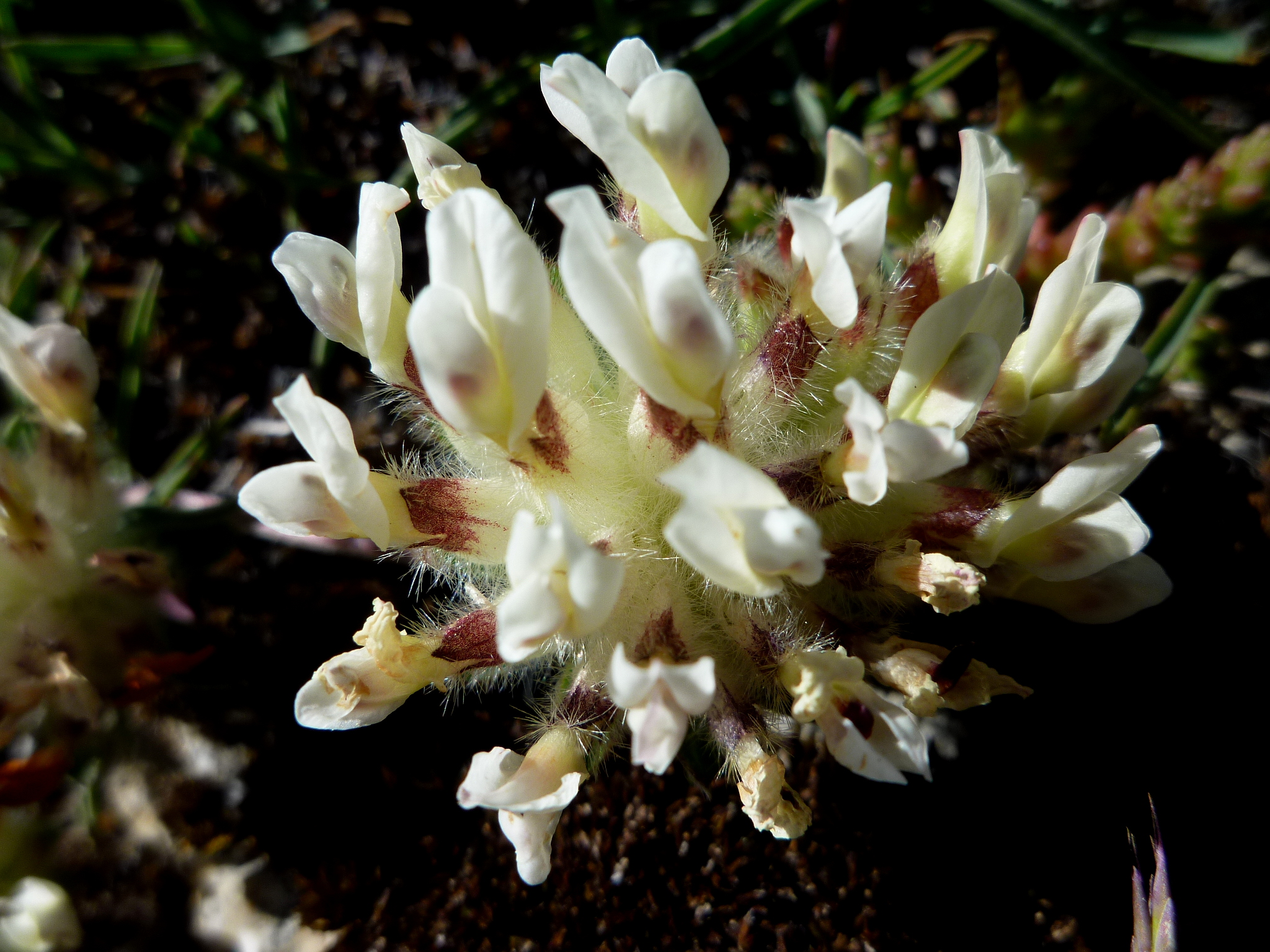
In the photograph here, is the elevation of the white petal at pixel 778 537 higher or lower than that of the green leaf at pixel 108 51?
lower

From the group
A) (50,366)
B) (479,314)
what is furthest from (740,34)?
(50,366)

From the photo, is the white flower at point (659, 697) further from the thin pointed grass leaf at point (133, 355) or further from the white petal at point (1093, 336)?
the thin pointed grass leaf at point (133, 355)

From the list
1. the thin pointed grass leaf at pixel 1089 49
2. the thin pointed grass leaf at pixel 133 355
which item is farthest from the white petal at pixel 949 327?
the thin pointed grass leaf at pixel 133 355

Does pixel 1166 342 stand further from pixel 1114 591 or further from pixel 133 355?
pixel 133 355

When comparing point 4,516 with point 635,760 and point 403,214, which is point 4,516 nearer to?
point 403,214

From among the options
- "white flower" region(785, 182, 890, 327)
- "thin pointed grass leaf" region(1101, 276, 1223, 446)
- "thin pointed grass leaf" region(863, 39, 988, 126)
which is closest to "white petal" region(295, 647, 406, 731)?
"white flower" region(785, 182, 890, 327)

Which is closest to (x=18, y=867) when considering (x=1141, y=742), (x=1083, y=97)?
(x=1141, y=742)
